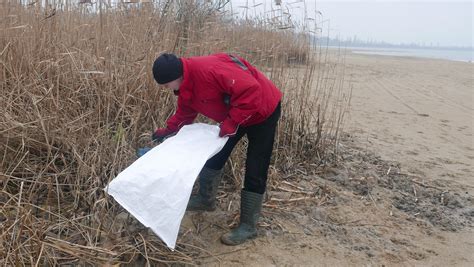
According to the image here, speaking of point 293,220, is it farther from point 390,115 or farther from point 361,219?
point 390,115

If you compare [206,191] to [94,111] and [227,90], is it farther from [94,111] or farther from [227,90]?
[94,111]

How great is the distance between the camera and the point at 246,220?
283 cm

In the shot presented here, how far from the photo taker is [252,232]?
112 inches

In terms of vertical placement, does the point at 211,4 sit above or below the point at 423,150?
above

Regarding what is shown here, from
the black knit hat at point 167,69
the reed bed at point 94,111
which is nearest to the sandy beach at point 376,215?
the reed bed at point 94,111

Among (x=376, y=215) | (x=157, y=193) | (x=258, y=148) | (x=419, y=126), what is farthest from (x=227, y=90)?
(x=419, y=126)

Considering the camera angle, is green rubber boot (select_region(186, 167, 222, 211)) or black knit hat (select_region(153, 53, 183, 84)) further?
green rubber boot (select_region(186, 167, 222, 211))

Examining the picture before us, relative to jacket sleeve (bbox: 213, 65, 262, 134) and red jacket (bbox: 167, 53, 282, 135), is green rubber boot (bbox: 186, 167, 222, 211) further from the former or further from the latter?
jacket sleeve (bbox: 213, 65, 262, 134)

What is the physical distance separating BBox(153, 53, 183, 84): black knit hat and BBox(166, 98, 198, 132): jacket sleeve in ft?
1.29

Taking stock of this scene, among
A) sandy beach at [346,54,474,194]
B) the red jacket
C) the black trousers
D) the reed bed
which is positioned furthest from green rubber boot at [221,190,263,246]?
sandy beach at [346,54,474,194]

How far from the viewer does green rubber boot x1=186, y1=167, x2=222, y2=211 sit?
2.98 metres

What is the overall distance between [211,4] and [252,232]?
3.10 metres

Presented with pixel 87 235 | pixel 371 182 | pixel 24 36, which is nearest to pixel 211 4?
pixel 24 36

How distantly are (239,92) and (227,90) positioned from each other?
0.08 metres
